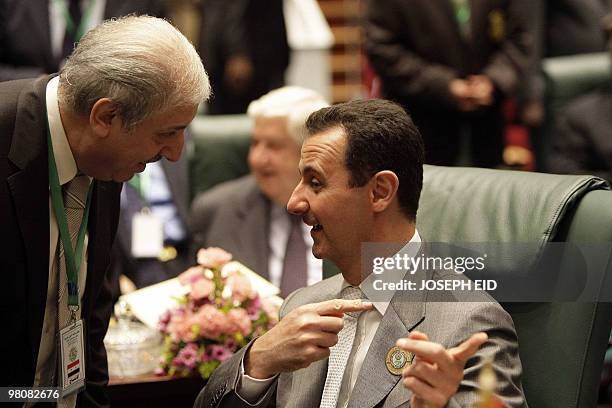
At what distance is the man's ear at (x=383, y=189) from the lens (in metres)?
2.25

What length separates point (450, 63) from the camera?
4.84 meters

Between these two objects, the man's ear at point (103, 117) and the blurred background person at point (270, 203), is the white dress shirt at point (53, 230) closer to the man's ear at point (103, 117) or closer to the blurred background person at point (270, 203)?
the man's ear at point (103, 117)

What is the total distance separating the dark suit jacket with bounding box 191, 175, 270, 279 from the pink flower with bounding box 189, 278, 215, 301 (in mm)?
977

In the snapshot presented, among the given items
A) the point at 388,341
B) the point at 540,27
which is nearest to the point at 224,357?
the point at 388,341

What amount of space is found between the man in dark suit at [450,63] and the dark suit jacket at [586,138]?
0.39 meters

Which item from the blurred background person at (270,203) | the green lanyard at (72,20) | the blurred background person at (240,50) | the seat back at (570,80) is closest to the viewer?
the blurred background person at (270,203)

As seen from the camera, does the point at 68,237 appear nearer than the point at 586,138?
Yes

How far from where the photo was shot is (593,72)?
16.3 ft

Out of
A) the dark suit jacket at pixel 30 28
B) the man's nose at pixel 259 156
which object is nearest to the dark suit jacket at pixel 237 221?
the man's nose at pixel 259 156

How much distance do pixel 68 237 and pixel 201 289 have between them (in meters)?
0.57

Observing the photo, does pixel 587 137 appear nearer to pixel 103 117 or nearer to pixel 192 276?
pixel 192 276

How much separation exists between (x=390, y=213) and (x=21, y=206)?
2.56 feet

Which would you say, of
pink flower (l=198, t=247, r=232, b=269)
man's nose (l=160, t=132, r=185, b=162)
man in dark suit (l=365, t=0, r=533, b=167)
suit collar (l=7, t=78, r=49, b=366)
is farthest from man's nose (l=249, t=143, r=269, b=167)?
suit collar (l=7, t=78, r=49, b=366)

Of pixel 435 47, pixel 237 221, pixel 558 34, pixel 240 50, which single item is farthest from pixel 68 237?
pixel 558 34
